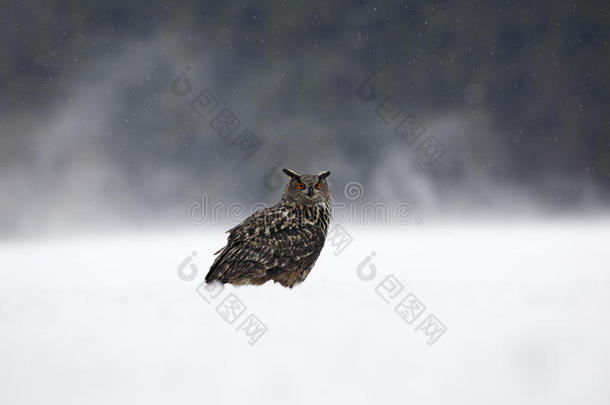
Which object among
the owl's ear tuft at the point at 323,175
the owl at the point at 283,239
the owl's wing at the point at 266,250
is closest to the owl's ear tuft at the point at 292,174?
the owl at the point at 283,239

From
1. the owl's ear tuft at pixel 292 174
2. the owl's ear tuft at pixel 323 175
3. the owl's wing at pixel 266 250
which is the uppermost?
the owl's ear tuft at pixel 292 174

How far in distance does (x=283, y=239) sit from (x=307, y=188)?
0.83 metres

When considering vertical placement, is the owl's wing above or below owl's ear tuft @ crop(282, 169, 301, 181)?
below

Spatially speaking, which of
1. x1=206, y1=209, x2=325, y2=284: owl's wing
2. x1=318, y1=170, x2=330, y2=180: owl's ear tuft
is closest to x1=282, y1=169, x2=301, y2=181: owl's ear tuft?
x1=318, y1=170, x2=330, y2=180: owl's ear tuft

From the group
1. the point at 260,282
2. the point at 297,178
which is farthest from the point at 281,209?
the point at 260,282

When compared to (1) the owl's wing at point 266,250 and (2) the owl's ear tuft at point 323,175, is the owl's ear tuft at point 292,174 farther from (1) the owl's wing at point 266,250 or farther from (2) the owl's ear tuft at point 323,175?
(1) the owl's wing at point 266,250

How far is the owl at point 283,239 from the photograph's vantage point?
7211 millimetres

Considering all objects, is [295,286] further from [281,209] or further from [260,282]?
[281,209]

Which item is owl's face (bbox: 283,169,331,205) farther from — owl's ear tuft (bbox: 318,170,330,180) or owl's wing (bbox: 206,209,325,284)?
owl's wing (bbox: 206,209,325,284)

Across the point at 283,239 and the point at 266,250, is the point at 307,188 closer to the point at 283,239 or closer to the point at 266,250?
the point at 283,239

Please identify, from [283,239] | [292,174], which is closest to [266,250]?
[283,239]

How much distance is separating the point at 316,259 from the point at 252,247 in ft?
3.14

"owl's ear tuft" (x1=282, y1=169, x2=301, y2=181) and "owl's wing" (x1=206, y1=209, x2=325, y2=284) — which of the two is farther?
"owl's ear tuft" (x1=282, y1=169, x2=301, y2=181)

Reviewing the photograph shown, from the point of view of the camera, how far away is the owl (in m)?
7.21
